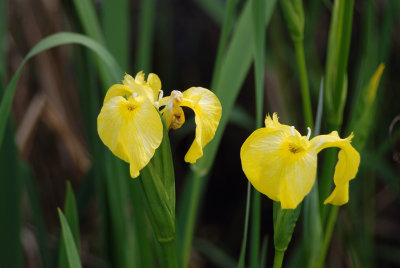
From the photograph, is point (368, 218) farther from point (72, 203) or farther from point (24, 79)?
point (24, 79)

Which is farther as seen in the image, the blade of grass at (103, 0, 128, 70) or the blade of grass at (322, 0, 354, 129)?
the blade of grass at (103, 0, 128, 70)

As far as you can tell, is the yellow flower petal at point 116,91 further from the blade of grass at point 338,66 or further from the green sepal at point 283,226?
the blade of grass at point 338,66

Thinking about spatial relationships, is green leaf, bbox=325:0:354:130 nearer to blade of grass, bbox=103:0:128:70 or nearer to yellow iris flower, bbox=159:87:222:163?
yellow iris flower, bbox=159:87:222:163

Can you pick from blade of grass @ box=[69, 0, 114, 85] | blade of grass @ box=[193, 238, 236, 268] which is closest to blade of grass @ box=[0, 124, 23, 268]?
blade of grass @ box=[69, 0, 114, 85]

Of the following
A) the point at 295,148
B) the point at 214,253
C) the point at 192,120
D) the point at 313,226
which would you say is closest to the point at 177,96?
the point at 295,148

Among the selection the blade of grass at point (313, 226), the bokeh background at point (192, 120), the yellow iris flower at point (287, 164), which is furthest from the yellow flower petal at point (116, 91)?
the bokeh background at point (192, 120)

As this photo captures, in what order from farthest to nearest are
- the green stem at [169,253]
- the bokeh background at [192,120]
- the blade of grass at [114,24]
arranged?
the bokeh background at [192,120], the blade of grass at [114,24], the green stem at [169,253]

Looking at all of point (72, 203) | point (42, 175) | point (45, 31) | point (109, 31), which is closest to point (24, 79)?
point (45, 31)
